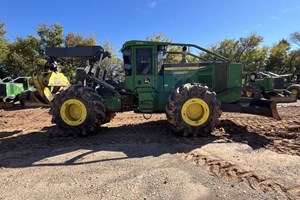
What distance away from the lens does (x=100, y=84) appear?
7.44 m

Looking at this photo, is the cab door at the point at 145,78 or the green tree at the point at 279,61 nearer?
the cab door at the point at 145,78

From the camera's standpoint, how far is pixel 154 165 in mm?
4465

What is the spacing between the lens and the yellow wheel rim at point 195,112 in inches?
248

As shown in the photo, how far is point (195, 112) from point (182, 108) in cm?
40

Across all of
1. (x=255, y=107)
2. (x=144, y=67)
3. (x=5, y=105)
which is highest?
(x=144, y=67)

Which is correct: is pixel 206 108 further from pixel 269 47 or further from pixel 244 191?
pixel 269 47

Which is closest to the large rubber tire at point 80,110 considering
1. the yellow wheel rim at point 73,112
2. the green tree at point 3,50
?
the yellow wheel rim at point 73,112

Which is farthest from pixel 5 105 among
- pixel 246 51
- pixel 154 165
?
pixel 246 51

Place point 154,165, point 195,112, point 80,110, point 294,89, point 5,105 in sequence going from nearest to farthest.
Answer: point 154,165, point 195,112, point 80,110, point 5,105, point 294,89

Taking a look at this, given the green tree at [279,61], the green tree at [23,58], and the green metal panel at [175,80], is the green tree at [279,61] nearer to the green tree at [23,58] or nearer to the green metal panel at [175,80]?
the green tree at [23,58]

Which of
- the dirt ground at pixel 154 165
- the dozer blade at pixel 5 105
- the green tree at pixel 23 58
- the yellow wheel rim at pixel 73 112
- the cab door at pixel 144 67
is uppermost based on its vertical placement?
the green tree at pixel 23 58

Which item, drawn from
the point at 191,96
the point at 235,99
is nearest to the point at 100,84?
the point at 191,96

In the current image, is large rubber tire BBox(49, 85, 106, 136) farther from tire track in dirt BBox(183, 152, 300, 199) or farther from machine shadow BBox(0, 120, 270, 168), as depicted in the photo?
tire track in dirt BBox(183, 152, 300, 199)

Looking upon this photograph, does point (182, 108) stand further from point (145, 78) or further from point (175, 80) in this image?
point (145, 78)
